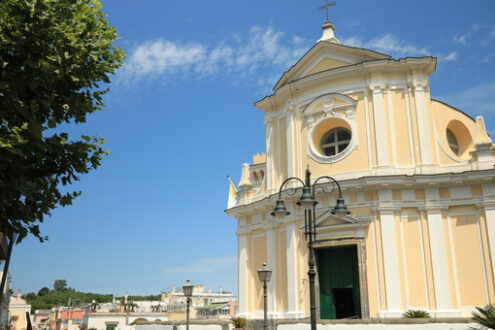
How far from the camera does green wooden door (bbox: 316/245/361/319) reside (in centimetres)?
2142

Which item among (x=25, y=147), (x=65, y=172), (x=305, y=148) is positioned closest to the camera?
(x=25, y=147)

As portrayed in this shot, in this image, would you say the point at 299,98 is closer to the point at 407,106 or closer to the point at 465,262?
the point at 407,106

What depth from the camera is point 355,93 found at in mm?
23031

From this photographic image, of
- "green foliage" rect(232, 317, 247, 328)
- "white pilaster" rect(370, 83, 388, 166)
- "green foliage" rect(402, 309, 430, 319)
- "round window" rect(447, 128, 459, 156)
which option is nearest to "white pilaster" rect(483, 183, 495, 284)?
"green foliage" rect(402, 309, 430, 319)

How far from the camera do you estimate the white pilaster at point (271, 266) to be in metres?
22.9

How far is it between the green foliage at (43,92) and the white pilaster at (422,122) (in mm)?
15261

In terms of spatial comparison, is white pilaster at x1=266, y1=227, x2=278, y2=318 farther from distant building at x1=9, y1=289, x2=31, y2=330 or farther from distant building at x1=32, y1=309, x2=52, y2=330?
distant building at x1=32, y1=309, x2=52, y2=330

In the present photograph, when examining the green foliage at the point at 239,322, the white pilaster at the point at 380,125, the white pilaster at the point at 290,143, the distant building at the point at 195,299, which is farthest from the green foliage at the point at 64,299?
the white pilaster at the point at 380,125

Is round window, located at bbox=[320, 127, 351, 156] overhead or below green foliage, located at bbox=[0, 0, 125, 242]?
overhead

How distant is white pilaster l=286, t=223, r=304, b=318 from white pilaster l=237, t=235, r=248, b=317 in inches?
141

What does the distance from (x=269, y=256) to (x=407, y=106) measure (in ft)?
30.0

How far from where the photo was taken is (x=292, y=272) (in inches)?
872

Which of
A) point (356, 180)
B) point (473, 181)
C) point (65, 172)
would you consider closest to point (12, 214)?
point (65, 172)

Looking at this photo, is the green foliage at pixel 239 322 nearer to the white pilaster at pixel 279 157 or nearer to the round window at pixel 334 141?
the white pilaster at pixel 279 157
